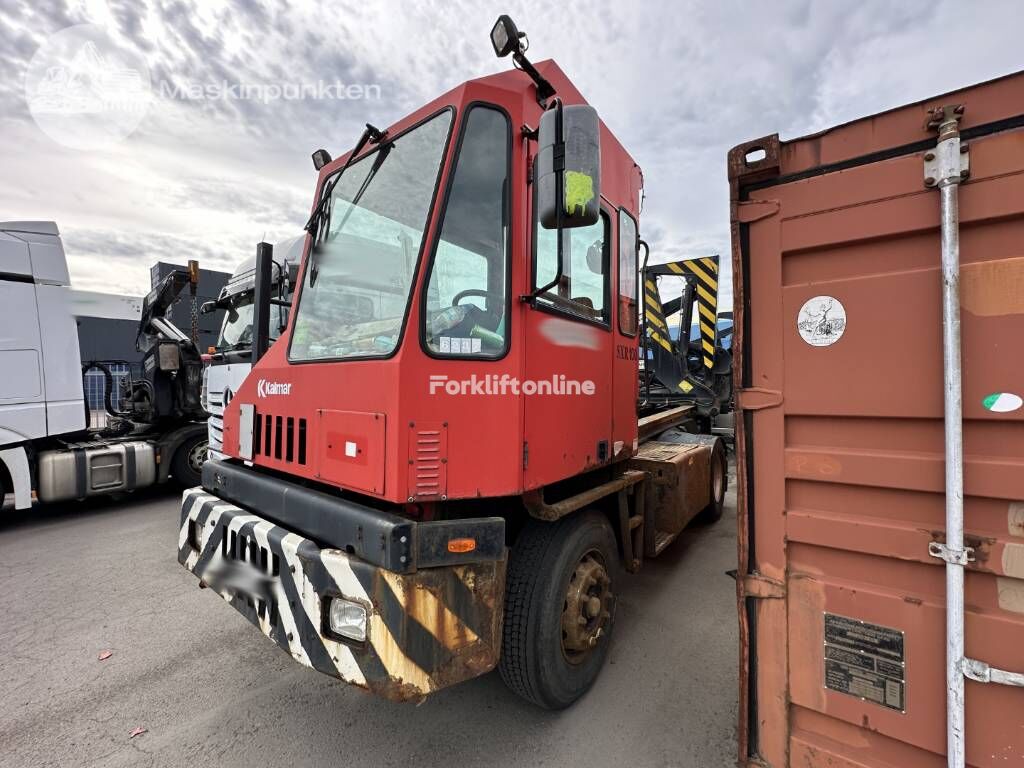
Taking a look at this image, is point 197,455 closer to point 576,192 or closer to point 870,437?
point 576,192

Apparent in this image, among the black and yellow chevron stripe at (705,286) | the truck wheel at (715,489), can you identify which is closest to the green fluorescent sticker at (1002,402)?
the truck wheel at (715,489)

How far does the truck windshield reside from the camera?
6.60ft

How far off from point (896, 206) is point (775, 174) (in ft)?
1.29

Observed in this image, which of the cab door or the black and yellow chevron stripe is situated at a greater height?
the black and yellow chevron stripe

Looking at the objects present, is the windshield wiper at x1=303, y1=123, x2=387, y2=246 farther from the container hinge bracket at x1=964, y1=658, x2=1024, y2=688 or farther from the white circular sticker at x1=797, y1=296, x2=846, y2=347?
the container hinge bracket at x1=964, y1=658, x2=1024, y2=688

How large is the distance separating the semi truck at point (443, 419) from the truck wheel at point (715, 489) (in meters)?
2.83

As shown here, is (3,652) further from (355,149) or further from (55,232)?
(55,232)

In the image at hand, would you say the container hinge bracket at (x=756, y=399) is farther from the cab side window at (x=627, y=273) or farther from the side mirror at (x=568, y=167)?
the cab side window at (x=627, y=273)

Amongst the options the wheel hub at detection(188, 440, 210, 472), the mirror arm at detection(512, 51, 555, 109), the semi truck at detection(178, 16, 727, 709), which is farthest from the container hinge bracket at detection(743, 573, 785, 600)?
the wheel hub at detection(188, 440, 210, 472)

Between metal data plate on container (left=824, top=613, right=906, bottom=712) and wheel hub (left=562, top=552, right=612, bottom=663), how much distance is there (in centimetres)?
106

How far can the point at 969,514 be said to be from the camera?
1.38m

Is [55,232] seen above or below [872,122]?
above

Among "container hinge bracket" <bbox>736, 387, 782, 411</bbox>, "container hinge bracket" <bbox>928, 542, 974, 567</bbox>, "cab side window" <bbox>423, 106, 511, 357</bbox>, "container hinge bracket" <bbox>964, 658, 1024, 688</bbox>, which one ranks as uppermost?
"cab side window" <bbox>423, 106, 511, 357</bbox>

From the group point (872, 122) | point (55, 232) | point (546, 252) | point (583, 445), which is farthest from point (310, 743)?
point (55, 232)
